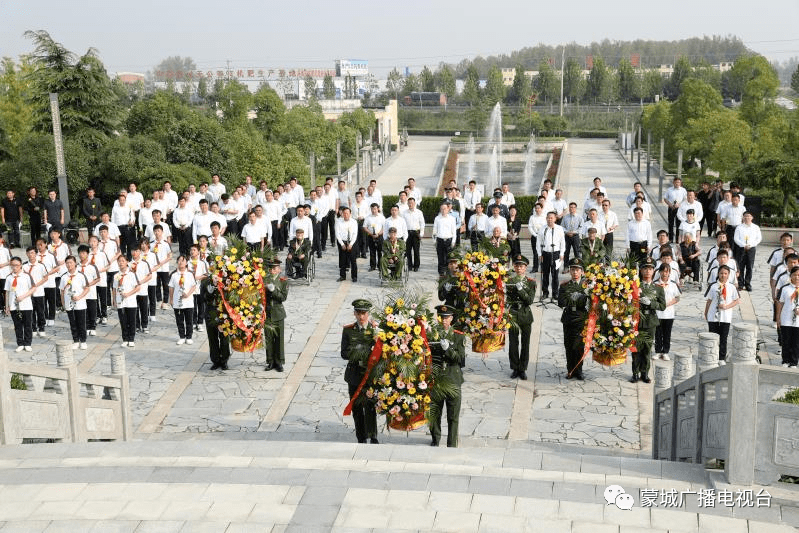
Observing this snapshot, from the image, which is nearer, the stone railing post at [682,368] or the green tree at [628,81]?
the stone railing post at [682,368]

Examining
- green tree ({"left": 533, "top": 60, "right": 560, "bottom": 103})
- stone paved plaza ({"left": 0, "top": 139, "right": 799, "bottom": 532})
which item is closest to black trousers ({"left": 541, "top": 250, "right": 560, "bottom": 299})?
stone paved plaza ({"left": 0, "top": 139, "right": 799, "bottom": 532})

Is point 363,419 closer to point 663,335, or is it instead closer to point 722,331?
point 663,335

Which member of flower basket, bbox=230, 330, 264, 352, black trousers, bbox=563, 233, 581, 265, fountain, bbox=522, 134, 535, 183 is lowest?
fountain, bbox=522, 134, 535, 183

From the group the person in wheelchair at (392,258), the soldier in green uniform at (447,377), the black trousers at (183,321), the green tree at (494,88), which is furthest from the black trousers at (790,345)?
the green tree at (494,88)

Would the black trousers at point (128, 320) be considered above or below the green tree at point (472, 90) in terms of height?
below

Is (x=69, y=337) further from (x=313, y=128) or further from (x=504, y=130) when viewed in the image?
(x=504, y=130)

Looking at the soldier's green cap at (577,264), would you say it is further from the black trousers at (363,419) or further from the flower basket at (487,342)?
the black trousers at (363,419)

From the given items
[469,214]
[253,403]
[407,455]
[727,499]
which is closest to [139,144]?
[469,214]

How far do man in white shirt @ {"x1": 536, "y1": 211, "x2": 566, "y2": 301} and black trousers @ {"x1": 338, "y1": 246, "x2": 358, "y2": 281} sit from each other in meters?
3.66

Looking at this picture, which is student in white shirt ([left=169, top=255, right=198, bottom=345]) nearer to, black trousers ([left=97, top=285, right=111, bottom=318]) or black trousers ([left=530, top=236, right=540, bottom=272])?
black trousers ([left=97, top=285, right=111, bottom=318])

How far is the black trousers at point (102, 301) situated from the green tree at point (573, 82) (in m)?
91.3

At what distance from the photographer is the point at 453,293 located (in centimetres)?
1276

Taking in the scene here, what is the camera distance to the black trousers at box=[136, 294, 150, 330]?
15.4 metres

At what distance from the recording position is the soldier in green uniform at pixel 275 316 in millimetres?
13359
